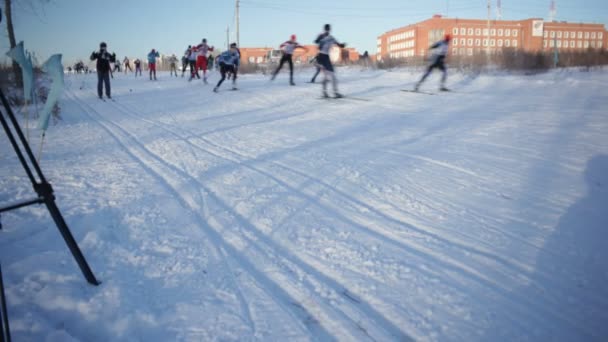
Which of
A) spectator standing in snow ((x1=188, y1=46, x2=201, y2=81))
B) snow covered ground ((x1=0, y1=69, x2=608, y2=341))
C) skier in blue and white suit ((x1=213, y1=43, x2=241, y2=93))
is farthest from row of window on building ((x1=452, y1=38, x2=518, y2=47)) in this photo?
snow covered ground ((x1=0, y1=69, x2=608, y2=341))

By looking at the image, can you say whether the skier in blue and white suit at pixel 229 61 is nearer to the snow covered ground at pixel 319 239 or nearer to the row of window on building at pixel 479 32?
the snow covered ground at pixel 319 239

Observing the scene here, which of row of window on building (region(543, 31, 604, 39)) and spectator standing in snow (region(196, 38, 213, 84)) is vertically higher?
row of window on building (region(543, 31, 604, 39))

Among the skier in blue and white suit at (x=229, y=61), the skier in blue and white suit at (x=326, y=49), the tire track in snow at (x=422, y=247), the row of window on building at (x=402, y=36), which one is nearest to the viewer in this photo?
the tire track in snow at (x=422, y=247)

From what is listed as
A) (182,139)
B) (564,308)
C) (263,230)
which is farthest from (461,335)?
(182,139)

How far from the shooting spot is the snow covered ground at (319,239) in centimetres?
180

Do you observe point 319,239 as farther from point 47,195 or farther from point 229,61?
point 229,61

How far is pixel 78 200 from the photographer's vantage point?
3.24 meters

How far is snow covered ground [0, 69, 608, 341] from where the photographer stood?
5.92 feet

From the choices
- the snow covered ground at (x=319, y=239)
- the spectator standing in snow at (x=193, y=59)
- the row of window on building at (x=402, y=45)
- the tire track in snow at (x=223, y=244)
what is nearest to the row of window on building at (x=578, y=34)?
the row of window on building at (x=402, y=45)

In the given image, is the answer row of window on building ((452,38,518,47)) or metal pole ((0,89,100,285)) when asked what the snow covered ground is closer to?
metal pole ((0,89,100,285))

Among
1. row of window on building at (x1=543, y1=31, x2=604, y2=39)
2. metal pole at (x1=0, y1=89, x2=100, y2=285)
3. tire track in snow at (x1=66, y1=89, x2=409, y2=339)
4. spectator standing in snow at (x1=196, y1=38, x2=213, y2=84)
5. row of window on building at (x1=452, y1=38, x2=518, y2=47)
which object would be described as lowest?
tire track in snow at (x1=66, y1=89, x2=409, y2=339)

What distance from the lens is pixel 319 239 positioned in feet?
8.56

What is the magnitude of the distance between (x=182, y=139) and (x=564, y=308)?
5442 mm

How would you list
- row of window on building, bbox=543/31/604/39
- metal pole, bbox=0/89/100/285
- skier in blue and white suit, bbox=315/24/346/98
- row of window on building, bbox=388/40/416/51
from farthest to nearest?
row of window on building, bbox=543/31/604/39 < row of window on building, bbox=388/40/416/51 < skier in blue and white suit, bbox=315/24/346/98 < metal pole, bbox=0/89/100/285
